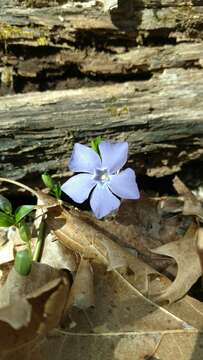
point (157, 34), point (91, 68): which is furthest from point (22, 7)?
point (157, 34)

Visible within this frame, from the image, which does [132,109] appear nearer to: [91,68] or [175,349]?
[91,68]

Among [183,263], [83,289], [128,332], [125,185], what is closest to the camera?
[128,332]

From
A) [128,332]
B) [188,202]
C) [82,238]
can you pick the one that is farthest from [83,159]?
[128,332]

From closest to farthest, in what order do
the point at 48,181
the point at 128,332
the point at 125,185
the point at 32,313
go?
the point at 32,313 < the point at 128,332 < the point at 125,185 < the point at 48,181

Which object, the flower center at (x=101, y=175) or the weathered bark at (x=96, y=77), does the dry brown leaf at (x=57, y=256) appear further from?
the weathered bark at (x=96, y=77)

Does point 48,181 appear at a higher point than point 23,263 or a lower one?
higher

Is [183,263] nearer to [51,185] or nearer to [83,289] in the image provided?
[83,289]

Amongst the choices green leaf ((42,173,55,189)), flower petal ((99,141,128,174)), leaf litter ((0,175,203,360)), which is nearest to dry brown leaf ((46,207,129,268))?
leaf litter ((0,175,203,360))
